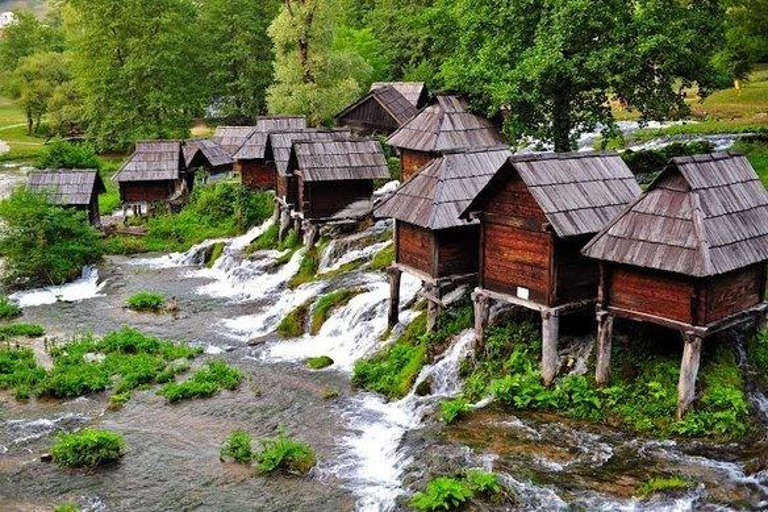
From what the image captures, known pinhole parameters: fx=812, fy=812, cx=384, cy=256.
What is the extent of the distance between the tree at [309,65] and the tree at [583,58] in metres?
20.7

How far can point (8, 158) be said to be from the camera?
71.8 meters

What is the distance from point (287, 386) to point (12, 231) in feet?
64.0

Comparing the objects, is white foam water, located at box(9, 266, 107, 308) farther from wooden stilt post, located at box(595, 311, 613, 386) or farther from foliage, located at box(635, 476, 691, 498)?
foliage, located at box(635, 476, 691, 498)

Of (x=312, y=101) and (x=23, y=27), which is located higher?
(x=23, y=27)

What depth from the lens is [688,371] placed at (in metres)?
16.6

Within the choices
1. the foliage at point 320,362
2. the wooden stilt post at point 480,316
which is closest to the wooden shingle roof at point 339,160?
the foliage at point 320,362

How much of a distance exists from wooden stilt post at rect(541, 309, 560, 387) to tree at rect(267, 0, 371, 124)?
33.6m

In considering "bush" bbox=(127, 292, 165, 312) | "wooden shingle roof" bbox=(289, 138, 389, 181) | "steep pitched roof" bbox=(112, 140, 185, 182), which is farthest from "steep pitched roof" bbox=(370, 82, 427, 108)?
"bush" bbox=(127, 292, 165, 312)

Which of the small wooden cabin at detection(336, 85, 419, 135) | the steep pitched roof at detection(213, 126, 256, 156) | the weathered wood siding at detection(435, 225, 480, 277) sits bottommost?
the weathered wood siding at detection(435, 225, 480, 277)

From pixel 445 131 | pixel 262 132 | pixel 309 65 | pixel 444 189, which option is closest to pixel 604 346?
pixel 444 189

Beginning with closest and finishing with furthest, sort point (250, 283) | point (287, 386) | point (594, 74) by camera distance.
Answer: point (287, 386)
point (594, 74)
point (250, 283)

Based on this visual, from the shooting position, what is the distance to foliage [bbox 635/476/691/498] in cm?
1480

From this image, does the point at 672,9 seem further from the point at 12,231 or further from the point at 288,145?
the point at 12,231

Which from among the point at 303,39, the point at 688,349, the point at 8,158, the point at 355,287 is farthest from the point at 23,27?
the point at 688,349
